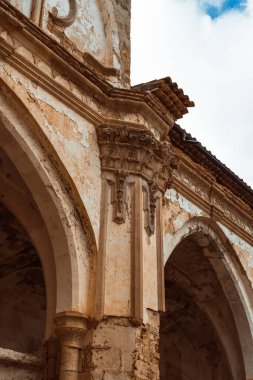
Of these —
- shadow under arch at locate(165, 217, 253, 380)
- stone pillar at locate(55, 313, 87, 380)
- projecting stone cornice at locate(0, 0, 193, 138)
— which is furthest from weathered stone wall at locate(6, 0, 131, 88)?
stone pillar at locate(55, 313, 87, 380)

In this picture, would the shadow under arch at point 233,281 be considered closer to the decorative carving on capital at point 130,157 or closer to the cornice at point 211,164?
the cornice at point 211,164

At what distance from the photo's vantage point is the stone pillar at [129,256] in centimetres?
536

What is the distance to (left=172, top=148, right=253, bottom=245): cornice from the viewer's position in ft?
27.3

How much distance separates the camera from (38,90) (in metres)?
5.86

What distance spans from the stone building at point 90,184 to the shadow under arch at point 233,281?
0.28ft

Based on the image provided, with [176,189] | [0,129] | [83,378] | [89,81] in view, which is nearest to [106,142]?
[89,81]

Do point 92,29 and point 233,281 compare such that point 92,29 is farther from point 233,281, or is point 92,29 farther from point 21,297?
point 21,297

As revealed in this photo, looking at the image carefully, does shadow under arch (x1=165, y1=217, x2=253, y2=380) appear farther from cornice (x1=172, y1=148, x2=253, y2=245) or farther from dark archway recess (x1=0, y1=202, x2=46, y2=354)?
dark archway recess (x1=0, y1=202, x2=46, y2=354)

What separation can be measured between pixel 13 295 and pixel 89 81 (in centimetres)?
453

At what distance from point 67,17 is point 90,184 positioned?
2117 mm

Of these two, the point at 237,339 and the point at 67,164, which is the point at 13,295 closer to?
the point at 237,339

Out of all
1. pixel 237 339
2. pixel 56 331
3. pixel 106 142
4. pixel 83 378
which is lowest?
pixel 83 378

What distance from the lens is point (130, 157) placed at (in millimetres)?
6449

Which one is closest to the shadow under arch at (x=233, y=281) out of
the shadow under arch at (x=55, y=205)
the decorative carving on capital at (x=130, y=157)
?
the decorative carving on capital at (x=130, y=157)
